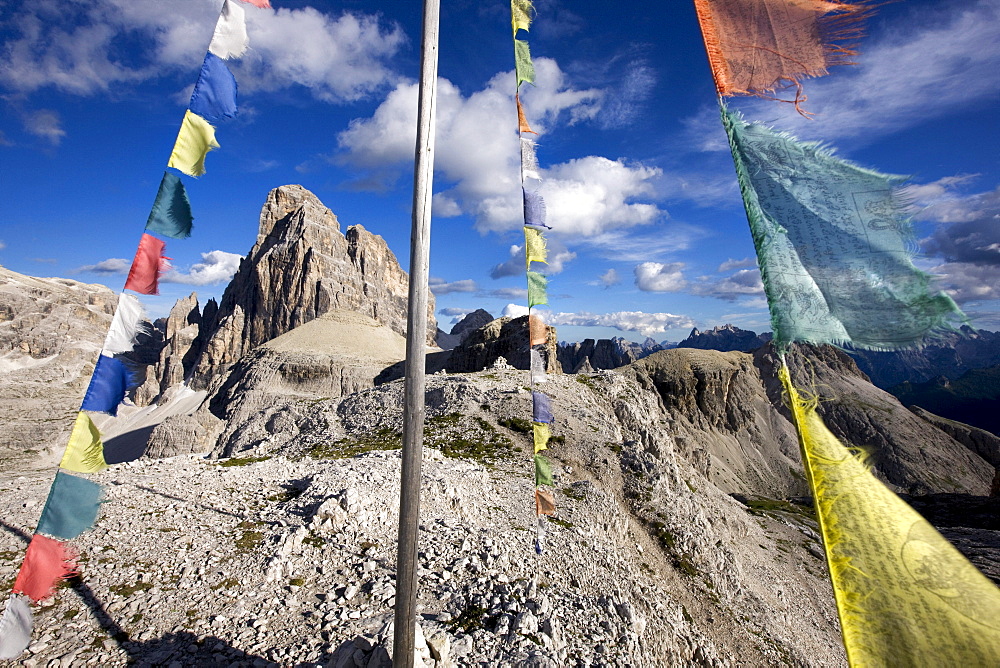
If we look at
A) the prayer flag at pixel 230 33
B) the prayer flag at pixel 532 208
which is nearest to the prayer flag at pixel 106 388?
the prayer flag at pixel 230 33

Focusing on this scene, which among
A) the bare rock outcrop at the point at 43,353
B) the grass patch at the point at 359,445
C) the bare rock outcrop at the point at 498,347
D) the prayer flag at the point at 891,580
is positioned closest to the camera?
the prayer flag at the point at 891,580

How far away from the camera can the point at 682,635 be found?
12977 mm

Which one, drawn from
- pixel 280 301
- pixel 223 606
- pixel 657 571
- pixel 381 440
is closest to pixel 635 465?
pixel 657 571

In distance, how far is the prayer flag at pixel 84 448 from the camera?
473cm

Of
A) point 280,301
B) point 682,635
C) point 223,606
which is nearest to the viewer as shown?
point 223,606

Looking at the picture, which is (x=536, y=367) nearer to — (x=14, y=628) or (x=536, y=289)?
(x=536, y=289)

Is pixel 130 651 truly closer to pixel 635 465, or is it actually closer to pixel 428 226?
pixel 428 226

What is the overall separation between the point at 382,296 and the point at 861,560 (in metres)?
157

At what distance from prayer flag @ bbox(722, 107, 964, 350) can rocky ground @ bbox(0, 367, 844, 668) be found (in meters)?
6.96

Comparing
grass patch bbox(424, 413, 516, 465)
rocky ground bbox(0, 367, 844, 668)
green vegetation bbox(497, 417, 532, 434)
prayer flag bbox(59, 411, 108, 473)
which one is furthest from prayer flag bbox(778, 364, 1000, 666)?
green vegetation bbox(497, 417, 532, 434)

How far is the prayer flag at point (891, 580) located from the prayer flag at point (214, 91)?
21.6 feet

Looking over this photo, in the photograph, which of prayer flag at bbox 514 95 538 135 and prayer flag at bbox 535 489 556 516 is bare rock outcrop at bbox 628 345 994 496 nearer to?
prayer flag at bbox 535 489 556 516

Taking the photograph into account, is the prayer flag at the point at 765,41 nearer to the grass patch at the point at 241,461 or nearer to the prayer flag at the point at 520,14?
the prayer flag at the point at 520,14

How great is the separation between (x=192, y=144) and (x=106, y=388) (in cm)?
311
